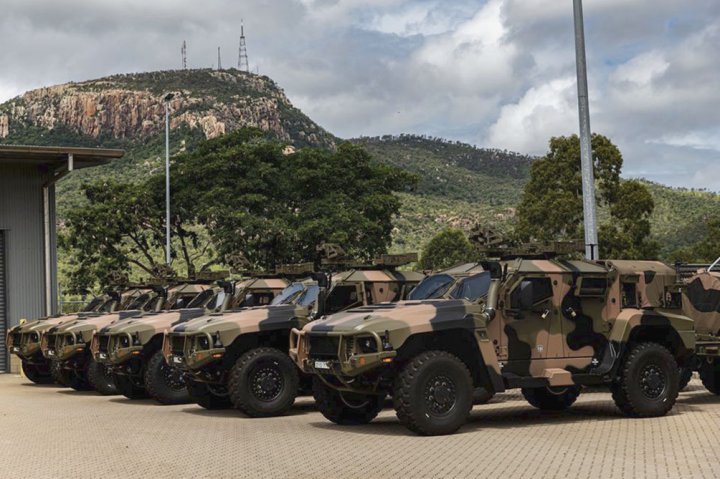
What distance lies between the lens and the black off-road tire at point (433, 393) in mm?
11812

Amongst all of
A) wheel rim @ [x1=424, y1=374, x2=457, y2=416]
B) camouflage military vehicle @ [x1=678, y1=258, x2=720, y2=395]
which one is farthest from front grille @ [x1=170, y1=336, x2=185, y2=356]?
camouflage military vehicle @ [x1=678, y1=258, x2=720, y2=395]

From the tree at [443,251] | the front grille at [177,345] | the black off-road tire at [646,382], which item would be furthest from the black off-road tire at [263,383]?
the tree at [443,251]

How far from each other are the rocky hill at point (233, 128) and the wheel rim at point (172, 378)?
50.0 metres

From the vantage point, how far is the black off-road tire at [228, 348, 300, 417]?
1464 cm

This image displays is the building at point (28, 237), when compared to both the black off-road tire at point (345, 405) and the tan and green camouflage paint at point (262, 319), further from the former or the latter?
the black off-road tire at point (345, 405)

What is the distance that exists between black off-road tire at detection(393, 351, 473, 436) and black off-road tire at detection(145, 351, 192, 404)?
20.8 feet

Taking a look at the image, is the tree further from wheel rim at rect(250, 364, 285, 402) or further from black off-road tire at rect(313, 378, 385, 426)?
black off-road tire at rect(313, 378, 385, 426)

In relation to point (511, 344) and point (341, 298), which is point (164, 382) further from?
point (511, 344)

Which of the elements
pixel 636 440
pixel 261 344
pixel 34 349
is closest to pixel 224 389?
pixel 261 344

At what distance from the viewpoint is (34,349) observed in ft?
75.0

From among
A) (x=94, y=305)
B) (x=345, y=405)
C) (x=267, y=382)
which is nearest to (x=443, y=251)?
(x=94, y=305)

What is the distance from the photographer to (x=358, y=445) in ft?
37.6

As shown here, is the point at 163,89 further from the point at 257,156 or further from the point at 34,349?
the point at 34,349

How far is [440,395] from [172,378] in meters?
6.70
